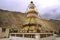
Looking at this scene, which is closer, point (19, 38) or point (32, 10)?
point (19, 38)

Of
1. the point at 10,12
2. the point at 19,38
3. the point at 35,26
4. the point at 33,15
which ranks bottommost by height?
the point at 19,38

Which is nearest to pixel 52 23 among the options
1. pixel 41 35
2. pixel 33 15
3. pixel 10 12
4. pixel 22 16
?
pixel 22 16

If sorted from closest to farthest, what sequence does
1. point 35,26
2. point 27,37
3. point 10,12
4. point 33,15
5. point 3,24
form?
1. point 27,37
2. point 35,26
3. point 33,15
4. point 3,24
5. point 10,12

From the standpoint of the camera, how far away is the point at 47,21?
2522cm

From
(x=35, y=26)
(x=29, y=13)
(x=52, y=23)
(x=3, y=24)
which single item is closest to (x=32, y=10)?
(x=29, y=13)

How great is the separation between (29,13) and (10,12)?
465 inches

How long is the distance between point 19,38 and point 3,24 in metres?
12.3

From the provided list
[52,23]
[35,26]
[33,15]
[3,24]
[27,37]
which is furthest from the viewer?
[52,23]

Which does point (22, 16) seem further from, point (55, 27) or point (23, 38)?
point (23, 38)

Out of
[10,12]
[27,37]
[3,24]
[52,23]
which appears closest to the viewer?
[27,37]

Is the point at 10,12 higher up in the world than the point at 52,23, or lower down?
higher up

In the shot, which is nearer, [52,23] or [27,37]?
[27,37]

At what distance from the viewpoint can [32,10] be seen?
40.8ft

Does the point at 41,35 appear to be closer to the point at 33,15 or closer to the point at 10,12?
the point at 33,15
